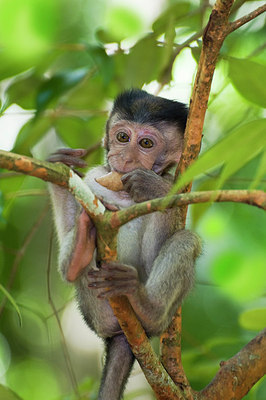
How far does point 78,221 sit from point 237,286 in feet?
8.65

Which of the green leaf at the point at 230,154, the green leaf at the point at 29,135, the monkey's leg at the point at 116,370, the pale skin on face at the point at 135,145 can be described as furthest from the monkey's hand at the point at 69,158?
the green leaf at the point at 230,154

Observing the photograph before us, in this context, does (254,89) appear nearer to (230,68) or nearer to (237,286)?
(230,68)

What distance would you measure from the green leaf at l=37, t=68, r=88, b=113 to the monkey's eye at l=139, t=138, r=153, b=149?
53 centimetres

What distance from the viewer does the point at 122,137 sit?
3.38 meters

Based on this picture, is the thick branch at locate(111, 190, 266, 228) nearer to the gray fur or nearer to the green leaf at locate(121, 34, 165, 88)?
the gray fur

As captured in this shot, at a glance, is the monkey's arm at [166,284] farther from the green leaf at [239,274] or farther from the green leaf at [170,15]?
the green leaf at [239,274]

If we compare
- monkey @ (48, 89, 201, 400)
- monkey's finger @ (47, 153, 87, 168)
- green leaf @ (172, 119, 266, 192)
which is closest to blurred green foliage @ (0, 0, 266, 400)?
monkey @ (48, 89, 201, 400)

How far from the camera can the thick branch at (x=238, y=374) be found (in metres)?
2.82

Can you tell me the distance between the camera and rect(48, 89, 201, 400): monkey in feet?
8.48

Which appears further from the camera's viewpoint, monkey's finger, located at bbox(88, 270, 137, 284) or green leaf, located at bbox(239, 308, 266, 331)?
green leaf, located at bbox(239, 308, 266, 331)

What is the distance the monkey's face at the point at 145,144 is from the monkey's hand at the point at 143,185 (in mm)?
331

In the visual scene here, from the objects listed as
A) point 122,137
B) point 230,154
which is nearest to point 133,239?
point 122,137

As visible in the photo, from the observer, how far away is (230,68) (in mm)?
2725

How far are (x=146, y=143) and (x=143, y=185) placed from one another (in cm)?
60
